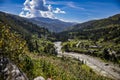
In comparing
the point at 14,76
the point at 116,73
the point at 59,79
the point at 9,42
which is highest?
the point at 9,42

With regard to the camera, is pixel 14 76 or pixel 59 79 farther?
pixel 59 79

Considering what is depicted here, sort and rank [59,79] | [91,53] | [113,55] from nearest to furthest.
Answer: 1. [59,79]
2. [113,55]
3. [91,53]

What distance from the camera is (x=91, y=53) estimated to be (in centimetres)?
19512

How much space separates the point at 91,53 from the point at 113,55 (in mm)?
28564

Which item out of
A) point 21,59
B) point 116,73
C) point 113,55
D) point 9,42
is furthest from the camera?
point 113,55

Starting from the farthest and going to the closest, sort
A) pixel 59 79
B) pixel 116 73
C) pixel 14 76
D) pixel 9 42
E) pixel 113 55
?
pixel 113 55
pixel 116 73
pixel 59 79
pixel 9 42
pixel 14 76

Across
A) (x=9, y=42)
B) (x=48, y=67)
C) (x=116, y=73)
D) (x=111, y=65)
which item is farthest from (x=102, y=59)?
(x=9, y=42)

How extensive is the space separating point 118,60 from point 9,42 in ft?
463

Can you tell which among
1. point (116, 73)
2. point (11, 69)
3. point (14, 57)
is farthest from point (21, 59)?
point (116, 73)

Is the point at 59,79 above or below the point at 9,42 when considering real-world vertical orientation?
below

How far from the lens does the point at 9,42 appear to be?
1195 inches

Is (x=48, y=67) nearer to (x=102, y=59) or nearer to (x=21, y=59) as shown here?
(x=21, y=59)

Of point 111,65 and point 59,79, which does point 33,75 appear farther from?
point 111,65

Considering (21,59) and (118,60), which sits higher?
(21,59)
